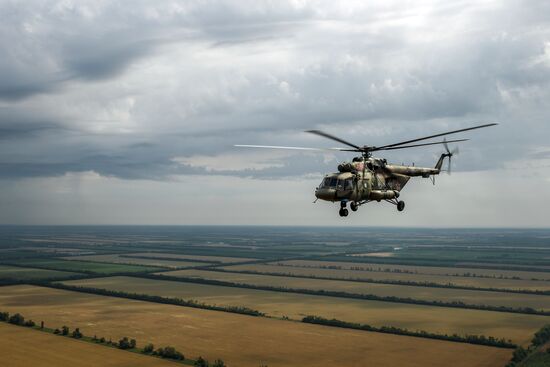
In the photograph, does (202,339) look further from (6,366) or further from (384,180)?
(384,180)

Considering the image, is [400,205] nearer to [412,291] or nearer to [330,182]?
[330,182]

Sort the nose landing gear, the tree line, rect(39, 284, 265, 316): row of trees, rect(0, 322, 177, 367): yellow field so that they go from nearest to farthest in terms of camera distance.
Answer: the nose landing gear < the tree line < rect(0, 322, 177, 367): yellow field < rect(39, 284, 265, 316): row of trees

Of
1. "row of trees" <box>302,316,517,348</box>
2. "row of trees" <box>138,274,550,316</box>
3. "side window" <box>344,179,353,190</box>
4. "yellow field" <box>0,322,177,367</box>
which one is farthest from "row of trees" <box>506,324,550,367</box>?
"side window" <box>344,179,353,190</box>

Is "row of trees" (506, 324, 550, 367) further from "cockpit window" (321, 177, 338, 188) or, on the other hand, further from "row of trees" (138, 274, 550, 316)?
"cockpit window" (321, 177, 338, 188)

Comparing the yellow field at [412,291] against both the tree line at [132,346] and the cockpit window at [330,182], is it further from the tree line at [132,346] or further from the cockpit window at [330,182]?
the cockpit window at [330,182]

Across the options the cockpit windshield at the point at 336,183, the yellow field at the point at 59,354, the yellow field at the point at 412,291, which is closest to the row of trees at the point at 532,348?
the yellow field at the point at 412,291

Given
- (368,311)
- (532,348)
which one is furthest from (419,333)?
(368,311)
